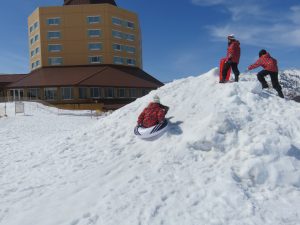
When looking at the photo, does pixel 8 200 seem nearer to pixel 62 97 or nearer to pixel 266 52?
pixel 266 52

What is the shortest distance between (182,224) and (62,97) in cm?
4167

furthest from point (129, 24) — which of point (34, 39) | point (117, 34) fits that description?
point (34, 39)

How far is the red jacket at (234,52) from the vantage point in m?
10.9

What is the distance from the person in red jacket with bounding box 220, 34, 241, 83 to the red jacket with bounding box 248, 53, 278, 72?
1.58 feet

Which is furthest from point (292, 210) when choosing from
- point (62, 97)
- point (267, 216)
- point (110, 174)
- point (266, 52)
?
point (62, 97)

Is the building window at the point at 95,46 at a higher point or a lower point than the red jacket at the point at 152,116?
higher

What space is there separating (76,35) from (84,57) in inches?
159

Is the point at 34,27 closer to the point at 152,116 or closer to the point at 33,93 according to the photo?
the point at 33,93

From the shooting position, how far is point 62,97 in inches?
1762

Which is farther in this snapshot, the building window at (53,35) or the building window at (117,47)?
the building window at (117,47)

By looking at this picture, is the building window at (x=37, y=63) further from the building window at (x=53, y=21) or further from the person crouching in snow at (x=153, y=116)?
the person crouching in snow at (x=153, y=116)

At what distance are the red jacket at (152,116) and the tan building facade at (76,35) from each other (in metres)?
44.6

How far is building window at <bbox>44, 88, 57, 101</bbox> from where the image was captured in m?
44.4

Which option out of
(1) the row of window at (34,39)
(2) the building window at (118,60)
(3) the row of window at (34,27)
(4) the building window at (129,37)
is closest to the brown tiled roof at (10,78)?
(1) the row of window at (34,39)
